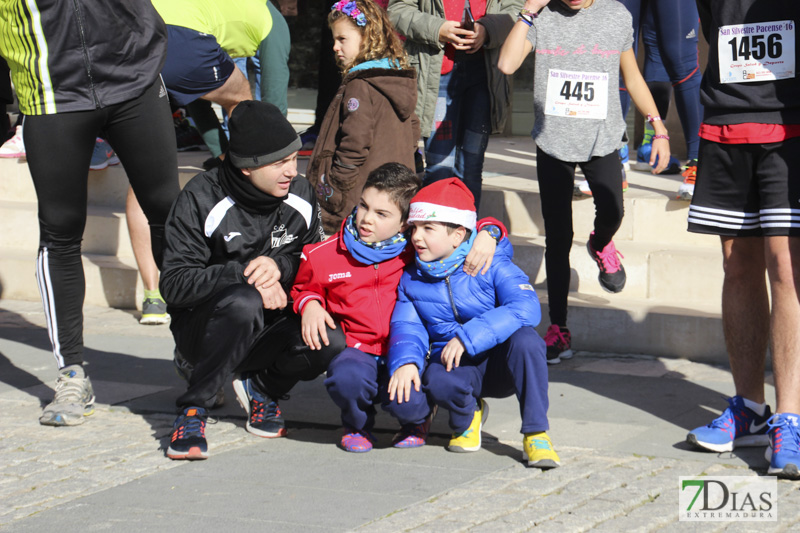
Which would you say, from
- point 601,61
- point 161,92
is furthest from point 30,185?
point 601,61

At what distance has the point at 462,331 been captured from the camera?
390 cm

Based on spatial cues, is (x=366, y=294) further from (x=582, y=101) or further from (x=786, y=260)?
(x=582, y=101)

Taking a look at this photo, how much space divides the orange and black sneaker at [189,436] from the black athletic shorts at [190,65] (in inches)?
94.8

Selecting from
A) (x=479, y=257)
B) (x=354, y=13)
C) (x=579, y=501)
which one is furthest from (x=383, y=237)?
(x=354, y=13)

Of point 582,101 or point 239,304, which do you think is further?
point 582,101

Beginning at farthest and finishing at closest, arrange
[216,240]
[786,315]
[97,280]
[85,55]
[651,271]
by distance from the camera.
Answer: [97,280] → [651,271] → [85,55] → [216,240] → [786,315]

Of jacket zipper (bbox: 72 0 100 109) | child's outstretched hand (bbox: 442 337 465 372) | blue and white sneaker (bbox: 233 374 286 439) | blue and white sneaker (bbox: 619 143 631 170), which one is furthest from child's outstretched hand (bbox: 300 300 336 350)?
blue and white sneaker (bbox: 619 143 631 170)

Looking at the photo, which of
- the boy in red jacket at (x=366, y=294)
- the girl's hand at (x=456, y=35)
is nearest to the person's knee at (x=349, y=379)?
the boy in red jacket at (x=366, y=294)

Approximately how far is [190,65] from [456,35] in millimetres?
1425

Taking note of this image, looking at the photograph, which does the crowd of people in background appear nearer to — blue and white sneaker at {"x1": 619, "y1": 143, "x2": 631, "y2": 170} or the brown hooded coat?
the brown hooded coat

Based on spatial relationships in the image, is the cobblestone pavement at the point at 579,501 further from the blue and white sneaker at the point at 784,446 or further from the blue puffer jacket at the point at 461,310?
the blue puffer jacket at the point at 461,310

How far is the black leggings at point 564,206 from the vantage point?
5223 millimetres

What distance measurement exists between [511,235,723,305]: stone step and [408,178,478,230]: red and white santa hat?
6.68 feet

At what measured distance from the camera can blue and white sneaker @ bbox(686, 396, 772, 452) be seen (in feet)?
12.9
